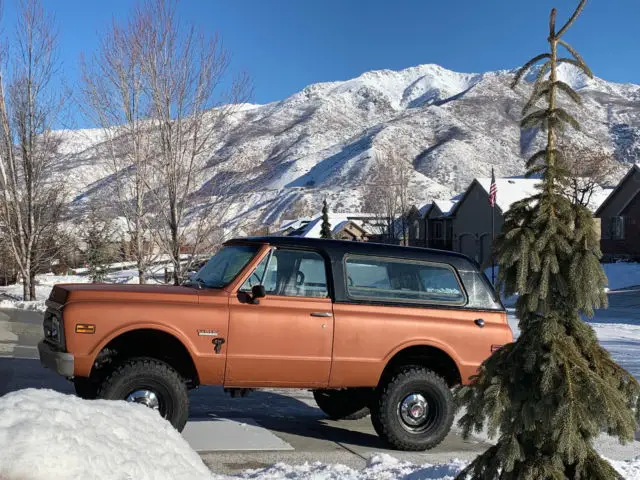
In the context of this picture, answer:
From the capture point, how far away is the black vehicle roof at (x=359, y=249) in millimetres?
7469

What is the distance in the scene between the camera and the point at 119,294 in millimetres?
6758

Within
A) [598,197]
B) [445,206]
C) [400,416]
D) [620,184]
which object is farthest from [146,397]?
[445,206]

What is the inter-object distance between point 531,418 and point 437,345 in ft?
11.1

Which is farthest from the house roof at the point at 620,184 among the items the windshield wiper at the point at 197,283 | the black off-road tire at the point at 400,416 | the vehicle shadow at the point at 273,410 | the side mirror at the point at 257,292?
the side mirror at the point at 257,292

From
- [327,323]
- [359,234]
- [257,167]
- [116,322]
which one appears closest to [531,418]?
[327,323]

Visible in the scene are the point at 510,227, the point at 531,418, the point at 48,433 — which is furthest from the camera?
the point at 510,227

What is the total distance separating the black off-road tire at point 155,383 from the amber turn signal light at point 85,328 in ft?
1.36

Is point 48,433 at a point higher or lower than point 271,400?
higher

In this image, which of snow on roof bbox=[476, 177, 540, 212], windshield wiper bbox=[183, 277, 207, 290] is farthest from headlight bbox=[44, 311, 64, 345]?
snow on roof bbox=[476, 177, 540, 212]

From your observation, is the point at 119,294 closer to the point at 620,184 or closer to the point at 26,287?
the point at 26,287

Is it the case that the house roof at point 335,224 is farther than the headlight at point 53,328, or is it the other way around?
the house roof at point 335,224

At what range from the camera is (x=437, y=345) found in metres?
7.51

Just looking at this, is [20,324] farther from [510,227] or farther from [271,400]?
[510,227]

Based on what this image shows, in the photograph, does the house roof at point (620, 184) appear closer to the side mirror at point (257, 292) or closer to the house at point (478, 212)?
the house at point (478, 212)
